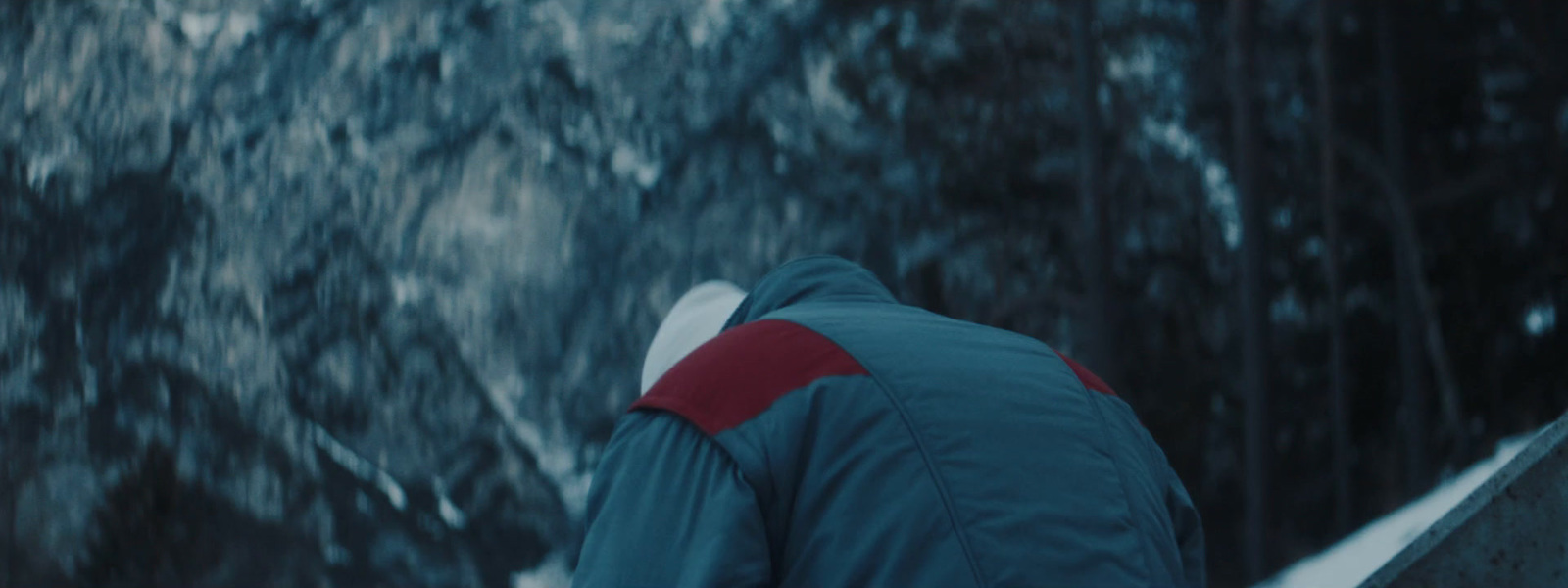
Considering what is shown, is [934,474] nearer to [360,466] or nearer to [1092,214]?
[360,466]

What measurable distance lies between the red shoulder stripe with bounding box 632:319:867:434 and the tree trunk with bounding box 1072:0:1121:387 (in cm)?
789

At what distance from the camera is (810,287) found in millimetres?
1186

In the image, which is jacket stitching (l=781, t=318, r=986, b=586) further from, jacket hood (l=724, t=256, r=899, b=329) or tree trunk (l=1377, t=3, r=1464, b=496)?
tree trunk (l=1377, t=3, r=1464, b=496)

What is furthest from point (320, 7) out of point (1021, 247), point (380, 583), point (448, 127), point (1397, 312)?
point (1397, 312)

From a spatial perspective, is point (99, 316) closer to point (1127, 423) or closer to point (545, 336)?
point (545, 336)

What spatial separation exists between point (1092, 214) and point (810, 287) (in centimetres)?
815

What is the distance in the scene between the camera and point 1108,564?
100cm

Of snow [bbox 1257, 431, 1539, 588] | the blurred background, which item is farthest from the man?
the blurred background

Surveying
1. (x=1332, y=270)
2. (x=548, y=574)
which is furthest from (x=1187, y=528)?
(x=1332, y=270)

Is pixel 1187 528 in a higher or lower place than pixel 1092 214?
higher

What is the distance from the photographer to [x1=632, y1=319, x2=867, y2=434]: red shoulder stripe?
977 mm

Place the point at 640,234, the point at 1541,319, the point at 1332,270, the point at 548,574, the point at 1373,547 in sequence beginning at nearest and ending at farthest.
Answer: the point at 1373,547, the point at 548,574, the point at 640,234, the point at 1541,319, the point at 1332,270

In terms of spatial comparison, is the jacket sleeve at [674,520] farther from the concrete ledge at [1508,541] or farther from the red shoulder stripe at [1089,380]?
the concrete ledge at [1508,541]

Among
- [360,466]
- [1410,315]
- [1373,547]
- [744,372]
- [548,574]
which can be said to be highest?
[744,372]
